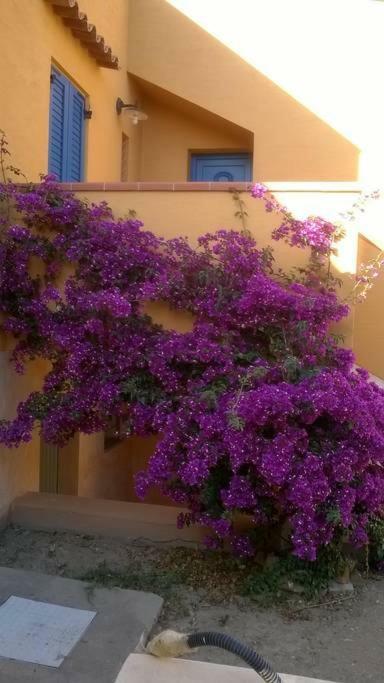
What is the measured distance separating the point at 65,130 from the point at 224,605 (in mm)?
5082

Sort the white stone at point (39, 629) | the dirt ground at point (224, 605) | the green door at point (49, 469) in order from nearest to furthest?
the white stone at point (39, 629)
the dirt ground at point (224, 605)
the green door at point (49, 469)

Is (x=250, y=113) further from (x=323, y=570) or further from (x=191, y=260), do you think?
(x=323, y=570)

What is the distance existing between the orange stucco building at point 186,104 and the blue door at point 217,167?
1 cm

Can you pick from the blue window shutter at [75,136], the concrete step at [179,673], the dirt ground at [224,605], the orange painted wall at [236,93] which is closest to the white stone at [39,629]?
the dirt ground at [224,605]

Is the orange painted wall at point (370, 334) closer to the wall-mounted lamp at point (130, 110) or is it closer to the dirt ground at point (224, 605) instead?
the dirt ground at point (224, 605)

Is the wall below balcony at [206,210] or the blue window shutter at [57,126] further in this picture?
the blue window shutter at [57,126]

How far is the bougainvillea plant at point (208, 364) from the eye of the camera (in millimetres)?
3758

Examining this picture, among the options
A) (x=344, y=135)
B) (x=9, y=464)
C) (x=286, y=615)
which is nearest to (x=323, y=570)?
(x=286, y=615)

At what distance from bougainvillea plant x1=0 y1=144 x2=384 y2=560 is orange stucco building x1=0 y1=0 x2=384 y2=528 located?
3.05 feet

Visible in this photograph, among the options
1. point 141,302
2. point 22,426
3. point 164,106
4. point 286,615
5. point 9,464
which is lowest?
point 286,615

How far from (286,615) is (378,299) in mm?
3948

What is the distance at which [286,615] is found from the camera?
12.6 ft

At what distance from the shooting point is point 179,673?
2529 millimetres

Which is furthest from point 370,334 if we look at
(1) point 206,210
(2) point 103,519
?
(2) point 103,519
